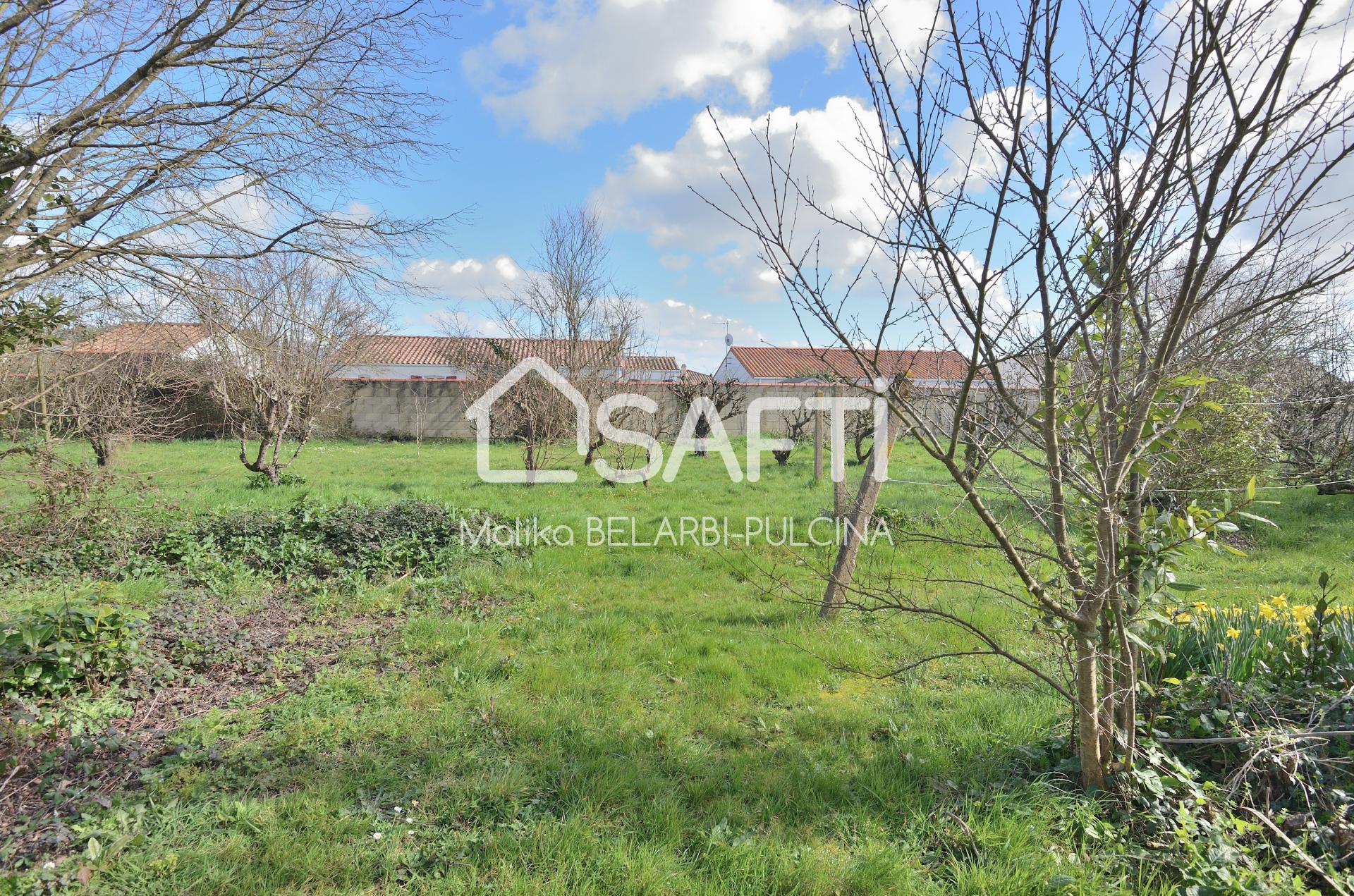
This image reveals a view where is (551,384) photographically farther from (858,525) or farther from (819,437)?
(858,525)

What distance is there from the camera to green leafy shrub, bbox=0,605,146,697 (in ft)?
9.44

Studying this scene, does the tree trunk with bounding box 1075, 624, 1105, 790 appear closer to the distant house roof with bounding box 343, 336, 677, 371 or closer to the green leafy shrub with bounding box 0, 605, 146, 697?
the green leafy shrub with bounding box 0, 605, 146, 697

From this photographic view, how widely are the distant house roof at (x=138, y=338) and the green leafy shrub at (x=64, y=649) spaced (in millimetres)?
1651

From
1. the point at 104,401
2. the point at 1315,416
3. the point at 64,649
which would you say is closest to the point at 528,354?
the point at 104,401

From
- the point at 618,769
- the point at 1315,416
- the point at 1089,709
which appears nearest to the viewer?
the point at 1089,709

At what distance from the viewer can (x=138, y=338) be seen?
5012mm

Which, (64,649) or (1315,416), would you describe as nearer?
(64,649)

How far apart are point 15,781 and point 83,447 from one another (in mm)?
6417

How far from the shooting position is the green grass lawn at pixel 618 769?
6.79 feet

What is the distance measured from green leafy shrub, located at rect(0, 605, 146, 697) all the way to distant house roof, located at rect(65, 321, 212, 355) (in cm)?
165

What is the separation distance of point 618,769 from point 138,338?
17.1ft

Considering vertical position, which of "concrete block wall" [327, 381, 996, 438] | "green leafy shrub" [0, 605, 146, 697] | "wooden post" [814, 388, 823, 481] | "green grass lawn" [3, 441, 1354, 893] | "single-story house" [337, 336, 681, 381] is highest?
"single-story house" [337, 336, 681, 381]

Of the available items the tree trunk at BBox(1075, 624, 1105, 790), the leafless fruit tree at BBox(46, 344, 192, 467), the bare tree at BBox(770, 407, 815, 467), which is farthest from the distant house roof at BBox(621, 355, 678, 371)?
the tree trunk at BBox(1075, 624, 1105, 790)

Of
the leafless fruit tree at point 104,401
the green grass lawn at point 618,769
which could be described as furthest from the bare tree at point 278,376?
the green grass lawn at point 618,769
